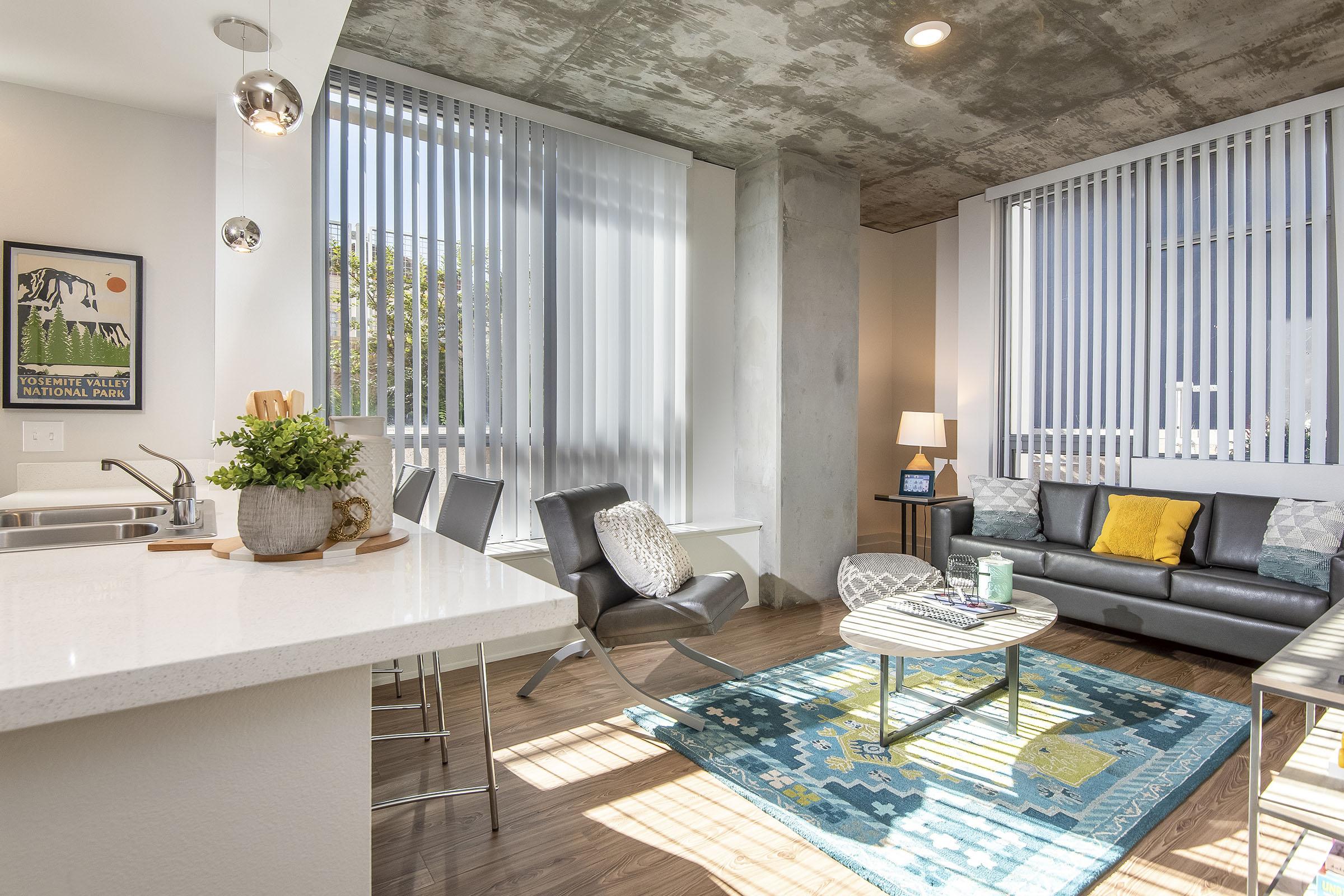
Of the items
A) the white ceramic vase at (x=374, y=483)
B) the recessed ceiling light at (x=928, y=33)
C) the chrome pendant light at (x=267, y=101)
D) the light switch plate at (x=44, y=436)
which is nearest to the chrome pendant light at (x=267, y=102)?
the chrome pendant light at (x=267, y=101)

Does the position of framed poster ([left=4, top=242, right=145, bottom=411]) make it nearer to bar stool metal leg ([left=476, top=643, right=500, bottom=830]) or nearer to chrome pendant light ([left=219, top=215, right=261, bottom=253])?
chrome pendant light ([left=219, top=215, right=261, bottom=253])

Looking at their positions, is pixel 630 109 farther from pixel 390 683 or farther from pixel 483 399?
pixel 390 683

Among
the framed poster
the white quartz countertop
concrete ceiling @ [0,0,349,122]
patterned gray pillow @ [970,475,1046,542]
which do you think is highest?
concrete ceiling @ [0,0,349,122]

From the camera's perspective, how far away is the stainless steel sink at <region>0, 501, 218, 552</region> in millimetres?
1810

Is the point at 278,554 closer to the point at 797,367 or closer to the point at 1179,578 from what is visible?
the point at 797,367

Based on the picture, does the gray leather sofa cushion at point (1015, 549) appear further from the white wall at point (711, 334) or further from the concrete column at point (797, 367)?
the white wall at point (711, 334)

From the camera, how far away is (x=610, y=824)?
2080mm

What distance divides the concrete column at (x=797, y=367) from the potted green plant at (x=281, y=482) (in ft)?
Answer: 11.4

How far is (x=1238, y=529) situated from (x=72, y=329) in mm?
5582

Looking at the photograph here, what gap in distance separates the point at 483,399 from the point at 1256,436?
4.31 metres

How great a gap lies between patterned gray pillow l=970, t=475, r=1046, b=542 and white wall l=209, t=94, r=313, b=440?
3.99 meters

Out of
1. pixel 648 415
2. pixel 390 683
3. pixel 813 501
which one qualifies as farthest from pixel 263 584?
pixel 813 501

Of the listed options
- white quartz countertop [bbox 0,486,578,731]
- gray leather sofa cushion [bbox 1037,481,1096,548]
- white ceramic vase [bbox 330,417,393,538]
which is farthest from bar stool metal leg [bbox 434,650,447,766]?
gray leather sofa cushion [bbox 1037,481,1096,548]

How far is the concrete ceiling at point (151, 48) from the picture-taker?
2240mm
